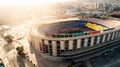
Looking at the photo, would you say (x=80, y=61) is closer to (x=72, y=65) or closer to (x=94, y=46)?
(x=72, y=65)

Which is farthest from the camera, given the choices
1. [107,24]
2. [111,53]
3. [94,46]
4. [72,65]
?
[107,24]

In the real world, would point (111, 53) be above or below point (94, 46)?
below

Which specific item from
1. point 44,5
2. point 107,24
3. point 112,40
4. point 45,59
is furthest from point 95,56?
point 44,5

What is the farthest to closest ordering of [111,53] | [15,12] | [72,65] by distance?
[15,12], [111,53], [72,65]

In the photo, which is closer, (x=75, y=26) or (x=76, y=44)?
(x=76, y=44)

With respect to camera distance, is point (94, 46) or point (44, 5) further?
point (44, 5)

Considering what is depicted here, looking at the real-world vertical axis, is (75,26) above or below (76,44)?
above

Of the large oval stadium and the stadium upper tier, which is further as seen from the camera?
the stadium upper tier

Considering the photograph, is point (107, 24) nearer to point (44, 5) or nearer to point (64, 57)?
point (64, 57)

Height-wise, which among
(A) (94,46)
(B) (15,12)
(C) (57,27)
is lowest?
(A) (94,46)

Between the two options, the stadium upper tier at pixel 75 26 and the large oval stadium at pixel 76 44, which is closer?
the large oval stadium at pixel 76 44
